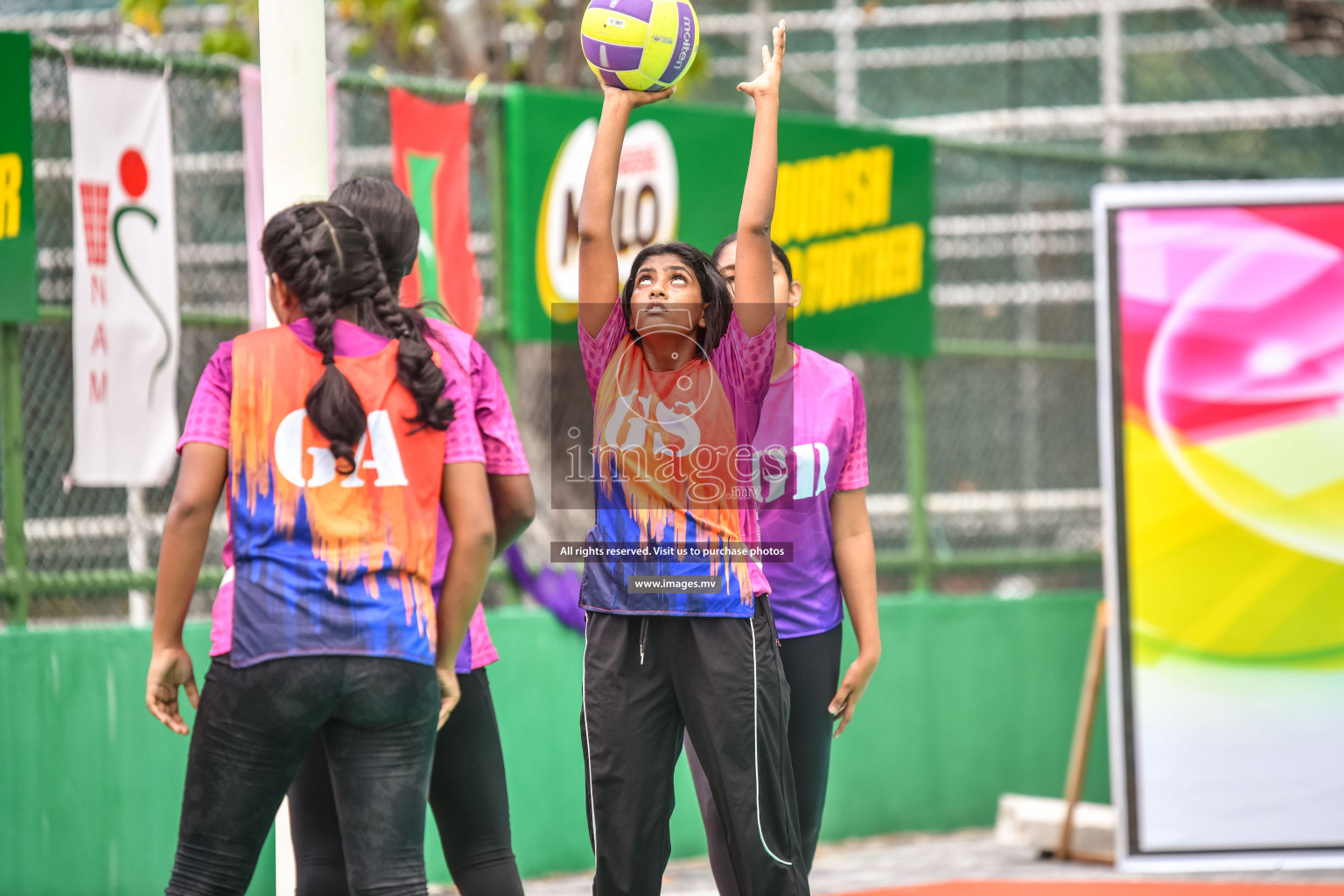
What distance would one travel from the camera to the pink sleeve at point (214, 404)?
3.22 meters

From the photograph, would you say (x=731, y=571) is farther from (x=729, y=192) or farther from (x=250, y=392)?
(x=729, y=192)

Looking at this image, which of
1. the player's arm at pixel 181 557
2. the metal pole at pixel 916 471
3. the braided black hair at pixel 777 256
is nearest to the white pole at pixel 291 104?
the braided black hair at pixel 777 256

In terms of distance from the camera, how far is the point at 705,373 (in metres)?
3.79

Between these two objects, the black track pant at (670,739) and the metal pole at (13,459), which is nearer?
the black track pant at (670,739)

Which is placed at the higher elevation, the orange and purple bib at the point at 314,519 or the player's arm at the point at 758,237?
the player's arm at the point at 758,237

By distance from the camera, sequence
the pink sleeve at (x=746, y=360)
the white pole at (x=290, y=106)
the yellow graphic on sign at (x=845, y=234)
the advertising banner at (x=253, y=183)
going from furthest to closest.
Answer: the yellow graphic on sign at (x=845, y=234) → the advertising banner at (x=253, y=183) → the white pole at (x=290, y=106) → the pink sleeve at (x=746, y=360)

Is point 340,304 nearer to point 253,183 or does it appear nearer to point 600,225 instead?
point 600,225

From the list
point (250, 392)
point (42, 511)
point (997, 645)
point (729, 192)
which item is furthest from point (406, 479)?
point (997, 645)

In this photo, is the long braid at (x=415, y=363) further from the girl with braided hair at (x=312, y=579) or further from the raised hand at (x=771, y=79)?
the raised hand at (x=771, y=79)

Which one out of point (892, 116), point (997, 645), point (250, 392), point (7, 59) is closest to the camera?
point (250, 392)

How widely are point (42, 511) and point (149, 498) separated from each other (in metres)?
0.50

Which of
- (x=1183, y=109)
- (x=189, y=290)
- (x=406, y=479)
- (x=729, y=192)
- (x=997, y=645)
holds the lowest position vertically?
(x=997, y=645)

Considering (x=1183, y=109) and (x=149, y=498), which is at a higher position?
(x=1183, y=109)

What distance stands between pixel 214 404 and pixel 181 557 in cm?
30
